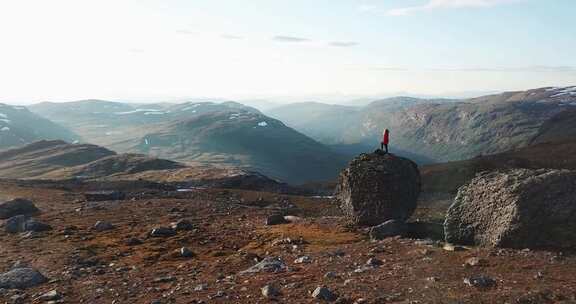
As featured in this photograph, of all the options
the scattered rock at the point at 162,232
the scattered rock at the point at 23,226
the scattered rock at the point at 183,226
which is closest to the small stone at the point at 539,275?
the scattered rock at the point at 162,232

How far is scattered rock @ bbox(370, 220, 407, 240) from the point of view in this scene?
2788cm

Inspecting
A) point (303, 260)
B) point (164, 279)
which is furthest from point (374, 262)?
point (164, 279)

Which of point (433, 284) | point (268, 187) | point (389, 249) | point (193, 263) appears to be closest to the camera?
point (433, 284)

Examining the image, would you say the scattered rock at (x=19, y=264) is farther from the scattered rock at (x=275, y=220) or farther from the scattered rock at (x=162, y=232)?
the scattered rock at (x=275, y=220)

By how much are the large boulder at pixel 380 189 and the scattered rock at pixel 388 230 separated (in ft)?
14.0

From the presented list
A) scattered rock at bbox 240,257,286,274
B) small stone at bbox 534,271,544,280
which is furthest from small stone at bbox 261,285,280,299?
small stone at bbox 534,271,544,280

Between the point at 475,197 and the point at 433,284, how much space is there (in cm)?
902

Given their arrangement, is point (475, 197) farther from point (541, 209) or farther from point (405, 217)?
point (405, 217)

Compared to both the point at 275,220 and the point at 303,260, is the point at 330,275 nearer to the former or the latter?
the point at 303,260

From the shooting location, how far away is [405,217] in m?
33.4

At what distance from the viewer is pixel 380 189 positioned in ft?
109

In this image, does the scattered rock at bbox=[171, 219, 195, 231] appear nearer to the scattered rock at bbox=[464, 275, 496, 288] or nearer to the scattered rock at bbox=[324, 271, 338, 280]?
the scattered rock at bbox=[324, 271, 338, 280]

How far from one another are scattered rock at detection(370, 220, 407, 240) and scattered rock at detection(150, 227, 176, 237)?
16068 mm

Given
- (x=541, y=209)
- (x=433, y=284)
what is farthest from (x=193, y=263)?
(x=541, y=209)
